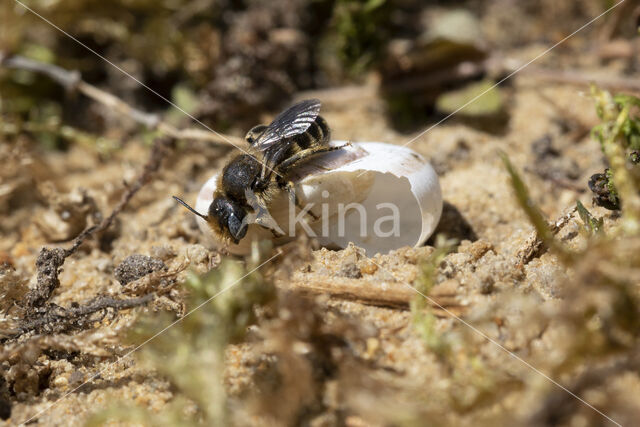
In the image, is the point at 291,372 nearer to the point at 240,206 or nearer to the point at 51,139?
the point at 240,206

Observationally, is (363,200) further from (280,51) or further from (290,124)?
(280,51)

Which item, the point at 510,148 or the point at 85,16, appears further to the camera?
the point at 85,16

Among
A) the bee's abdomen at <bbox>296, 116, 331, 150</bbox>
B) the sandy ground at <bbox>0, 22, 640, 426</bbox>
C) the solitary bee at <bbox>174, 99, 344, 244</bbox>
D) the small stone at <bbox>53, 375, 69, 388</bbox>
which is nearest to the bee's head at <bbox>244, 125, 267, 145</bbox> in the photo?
the solitary bee at <bbox>174, 99, 344, 244</bbox>

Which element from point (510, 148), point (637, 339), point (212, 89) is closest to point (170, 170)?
point (212, 89)

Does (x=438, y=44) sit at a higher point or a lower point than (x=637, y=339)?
higher

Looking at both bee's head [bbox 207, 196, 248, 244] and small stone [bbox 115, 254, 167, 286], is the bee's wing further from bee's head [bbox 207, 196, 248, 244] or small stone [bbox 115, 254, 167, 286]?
small stone [bbox 115, 254, 167, 286]

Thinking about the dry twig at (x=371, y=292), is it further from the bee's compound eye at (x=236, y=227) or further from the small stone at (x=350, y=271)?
the bee's compound eye at (x=236, y=227)

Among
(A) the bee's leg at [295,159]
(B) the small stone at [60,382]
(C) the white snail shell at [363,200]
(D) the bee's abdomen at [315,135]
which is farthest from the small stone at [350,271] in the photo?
(B) the small stone at [60,382]

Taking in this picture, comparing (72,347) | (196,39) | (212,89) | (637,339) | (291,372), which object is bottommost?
(72,347)

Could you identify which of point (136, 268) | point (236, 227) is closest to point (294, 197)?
point (236, 227)
